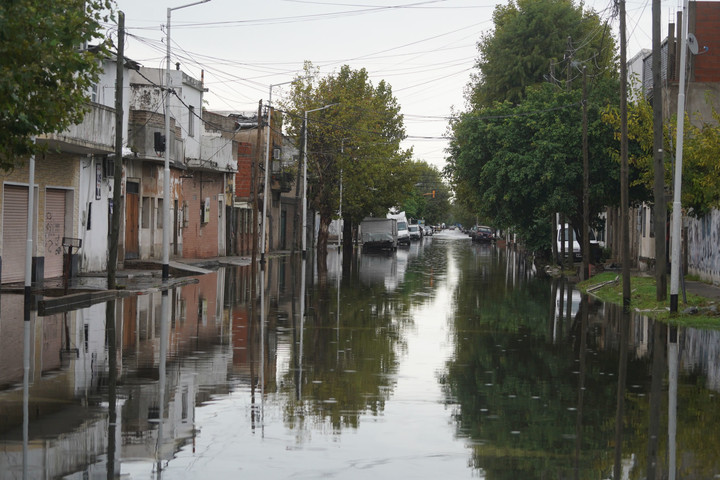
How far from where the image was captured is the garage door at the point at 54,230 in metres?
31.0

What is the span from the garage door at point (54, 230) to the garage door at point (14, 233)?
165cm

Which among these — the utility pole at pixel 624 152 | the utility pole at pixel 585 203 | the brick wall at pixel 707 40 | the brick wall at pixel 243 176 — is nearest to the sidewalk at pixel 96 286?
the utility pole at pixel 624 152

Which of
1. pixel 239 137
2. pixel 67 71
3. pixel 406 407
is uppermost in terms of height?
pixel 239 137

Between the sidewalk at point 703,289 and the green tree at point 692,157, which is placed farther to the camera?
the sidewalk at point 703,289

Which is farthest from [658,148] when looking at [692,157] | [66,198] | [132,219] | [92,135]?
[132,219]

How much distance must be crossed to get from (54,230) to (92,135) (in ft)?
11.4

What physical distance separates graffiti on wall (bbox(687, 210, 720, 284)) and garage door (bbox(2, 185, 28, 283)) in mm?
23142

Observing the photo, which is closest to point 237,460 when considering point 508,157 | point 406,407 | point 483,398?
point 406,407

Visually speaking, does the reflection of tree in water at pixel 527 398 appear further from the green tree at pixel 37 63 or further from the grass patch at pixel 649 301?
the green tree at pixel 37 63

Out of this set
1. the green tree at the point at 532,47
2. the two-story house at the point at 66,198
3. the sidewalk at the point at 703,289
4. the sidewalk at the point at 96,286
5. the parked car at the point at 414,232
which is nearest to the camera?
the sidewalk at the point at 96,286

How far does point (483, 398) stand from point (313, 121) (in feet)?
184

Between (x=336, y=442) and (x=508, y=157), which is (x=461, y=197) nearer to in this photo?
(x=508, y=157)

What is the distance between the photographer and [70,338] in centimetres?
1666

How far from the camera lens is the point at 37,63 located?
453 inches
